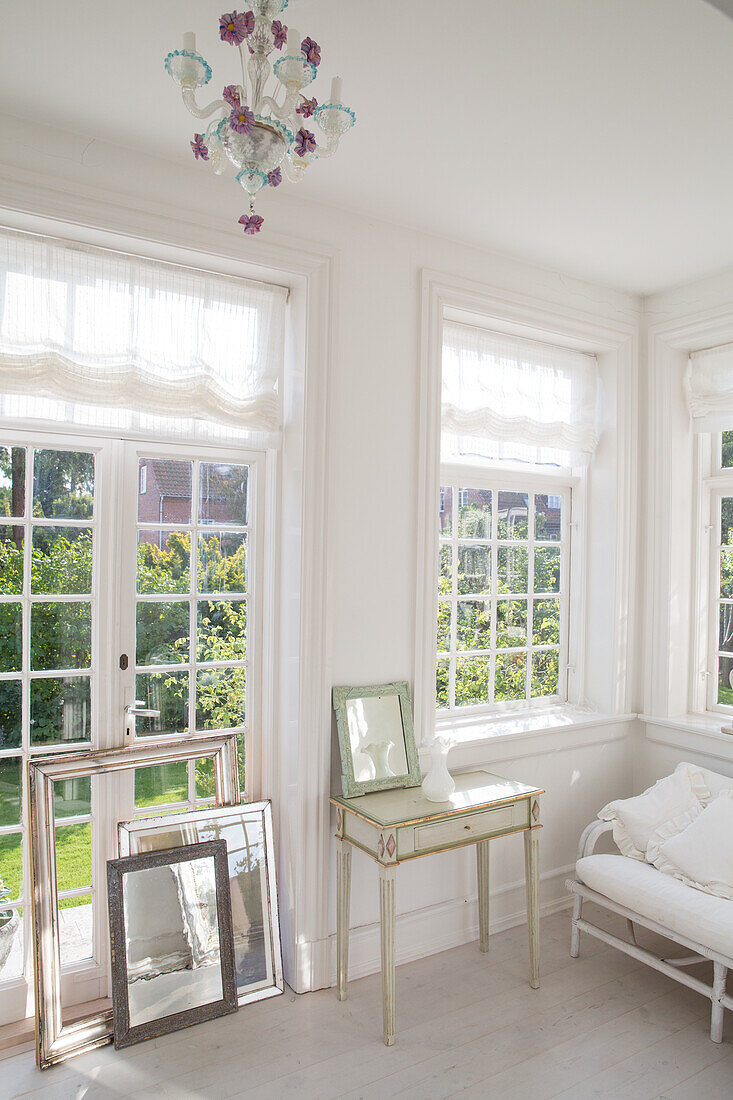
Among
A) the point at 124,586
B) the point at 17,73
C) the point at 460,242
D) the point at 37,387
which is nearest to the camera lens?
the point at 17,73

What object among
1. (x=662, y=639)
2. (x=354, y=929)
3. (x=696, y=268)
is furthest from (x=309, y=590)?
(x=696, y=268)

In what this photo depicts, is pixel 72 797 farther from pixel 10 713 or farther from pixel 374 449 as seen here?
pixel 374 449

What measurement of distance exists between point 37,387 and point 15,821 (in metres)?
1.45

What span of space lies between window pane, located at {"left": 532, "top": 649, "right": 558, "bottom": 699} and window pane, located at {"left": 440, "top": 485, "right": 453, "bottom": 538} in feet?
2.68

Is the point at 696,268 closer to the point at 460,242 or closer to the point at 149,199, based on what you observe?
the point at 460,242

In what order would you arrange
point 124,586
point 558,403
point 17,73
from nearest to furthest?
point 17,73 → point 124,586 → point 558,403

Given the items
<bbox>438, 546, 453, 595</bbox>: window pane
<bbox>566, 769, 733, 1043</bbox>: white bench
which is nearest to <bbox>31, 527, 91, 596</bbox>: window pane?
<bbox>438, 546, 453, 595</bbox>: window pane

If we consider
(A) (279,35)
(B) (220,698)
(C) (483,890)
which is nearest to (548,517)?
(C) (483,890)

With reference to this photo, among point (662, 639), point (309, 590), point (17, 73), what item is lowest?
point (662, 639)

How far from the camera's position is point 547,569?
3.76m

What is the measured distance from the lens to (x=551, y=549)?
3.79 m

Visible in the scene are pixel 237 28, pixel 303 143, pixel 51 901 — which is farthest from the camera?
pixel 51 901

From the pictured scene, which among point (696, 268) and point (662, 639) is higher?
point (696, 268)

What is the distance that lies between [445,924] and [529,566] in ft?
5.49
